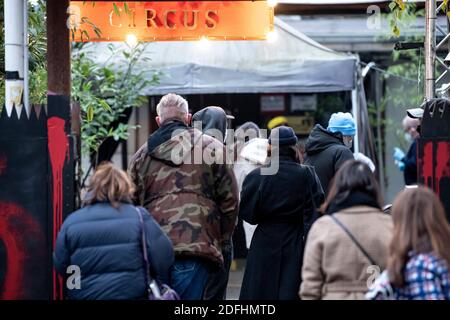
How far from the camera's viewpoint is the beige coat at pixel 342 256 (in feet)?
17.4

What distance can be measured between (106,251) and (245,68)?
7151 millimetres

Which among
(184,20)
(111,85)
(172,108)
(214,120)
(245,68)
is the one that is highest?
(184,20)

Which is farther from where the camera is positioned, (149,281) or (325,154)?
(325,154)

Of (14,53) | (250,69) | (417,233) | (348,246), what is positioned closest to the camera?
(417,233)

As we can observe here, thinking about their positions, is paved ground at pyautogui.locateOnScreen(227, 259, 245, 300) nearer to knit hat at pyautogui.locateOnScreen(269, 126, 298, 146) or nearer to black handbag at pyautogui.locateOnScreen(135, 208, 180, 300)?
knit hat at pyautogui.locateOnScreen(269, 126, 298, 146)

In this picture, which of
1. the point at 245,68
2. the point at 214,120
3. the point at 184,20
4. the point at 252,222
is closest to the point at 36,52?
the point at 184,20

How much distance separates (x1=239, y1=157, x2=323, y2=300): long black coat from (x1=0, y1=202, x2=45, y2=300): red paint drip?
1899 mm

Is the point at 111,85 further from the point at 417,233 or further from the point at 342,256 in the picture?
the point at 417,233

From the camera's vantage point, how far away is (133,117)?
49.8ft

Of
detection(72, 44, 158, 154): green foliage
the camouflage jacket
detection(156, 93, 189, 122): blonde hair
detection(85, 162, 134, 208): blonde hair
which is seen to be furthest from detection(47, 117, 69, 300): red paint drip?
detection(72, 44, 158, 154): green foliage

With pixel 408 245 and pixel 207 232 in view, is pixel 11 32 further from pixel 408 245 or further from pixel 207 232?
pixel 408 245

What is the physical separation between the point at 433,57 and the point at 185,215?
12.4ft

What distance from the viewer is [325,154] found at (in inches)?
346
